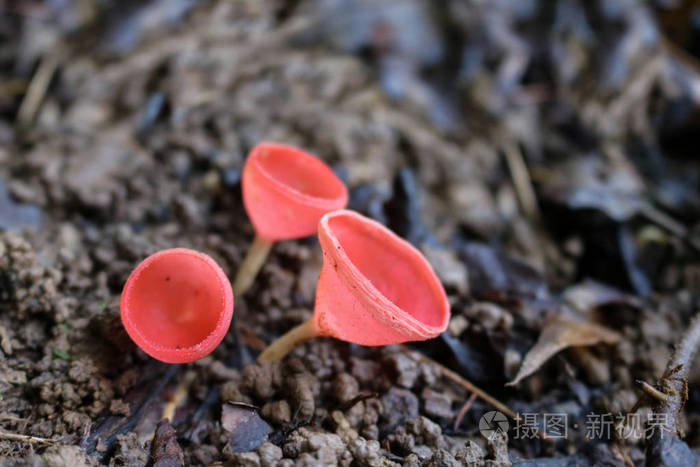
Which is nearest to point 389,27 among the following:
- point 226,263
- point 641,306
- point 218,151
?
point 218,151

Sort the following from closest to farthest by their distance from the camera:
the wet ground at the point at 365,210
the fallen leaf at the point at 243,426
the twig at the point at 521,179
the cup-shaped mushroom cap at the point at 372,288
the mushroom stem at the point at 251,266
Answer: the cup-shaped mushroom cap at the point at 372,288 < the fallen leaf at the point at 243,426 < the wet ground at the point at 365,210 < the mushroom stem at the point at 251,266 < the twig at the point at 521,179

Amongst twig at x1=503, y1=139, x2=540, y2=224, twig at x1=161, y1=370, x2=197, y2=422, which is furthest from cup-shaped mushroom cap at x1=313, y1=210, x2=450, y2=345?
twig at x1=503, y1=139, x2=540, y2=224

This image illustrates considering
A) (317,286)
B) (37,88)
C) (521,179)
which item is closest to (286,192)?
(317,286)

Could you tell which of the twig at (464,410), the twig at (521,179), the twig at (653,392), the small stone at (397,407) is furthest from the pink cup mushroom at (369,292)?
the twig at (521,179)

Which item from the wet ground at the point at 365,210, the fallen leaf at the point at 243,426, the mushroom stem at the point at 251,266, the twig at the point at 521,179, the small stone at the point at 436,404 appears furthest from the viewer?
the twig at the point at 521,179

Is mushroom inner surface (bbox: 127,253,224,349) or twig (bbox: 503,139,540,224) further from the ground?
mushroom inner surface (bbox: 127,253,224,349)

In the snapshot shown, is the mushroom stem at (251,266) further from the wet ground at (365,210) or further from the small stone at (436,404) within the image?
the small stone at (436,404)

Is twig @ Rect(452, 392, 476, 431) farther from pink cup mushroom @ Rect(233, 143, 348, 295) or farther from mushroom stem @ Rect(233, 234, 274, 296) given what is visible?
mushroom stem @ Rect(233, 234, 274, 296)
